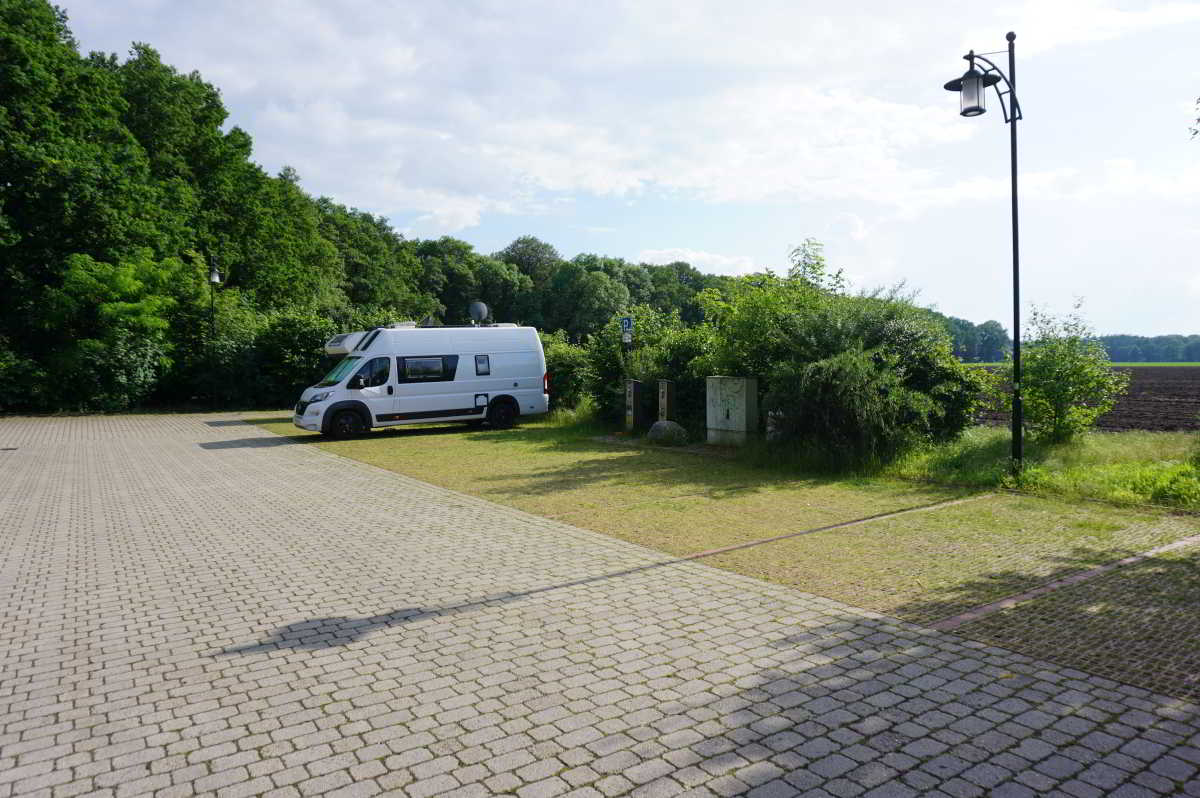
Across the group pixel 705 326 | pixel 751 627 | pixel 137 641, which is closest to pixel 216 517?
pixel 137 641

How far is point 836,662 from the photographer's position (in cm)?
454

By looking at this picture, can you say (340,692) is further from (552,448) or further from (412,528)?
(552,448)

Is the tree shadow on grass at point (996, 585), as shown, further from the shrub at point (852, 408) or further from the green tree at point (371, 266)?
the green tree at point (371, 266)

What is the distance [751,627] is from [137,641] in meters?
4.07

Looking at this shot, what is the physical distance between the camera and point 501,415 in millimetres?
20453

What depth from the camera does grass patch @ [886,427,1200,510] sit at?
9023mm

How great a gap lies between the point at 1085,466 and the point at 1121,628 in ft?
21.7

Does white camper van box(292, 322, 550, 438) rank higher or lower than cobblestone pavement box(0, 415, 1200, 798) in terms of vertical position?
higher

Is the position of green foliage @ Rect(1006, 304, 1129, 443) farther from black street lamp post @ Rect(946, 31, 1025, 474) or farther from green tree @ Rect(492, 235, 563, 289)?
green tree @ Rect(492, 235, 563, 289)

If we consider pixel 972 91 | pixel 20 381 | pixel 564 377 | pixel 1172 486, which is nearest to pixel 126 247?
pixel 20 381

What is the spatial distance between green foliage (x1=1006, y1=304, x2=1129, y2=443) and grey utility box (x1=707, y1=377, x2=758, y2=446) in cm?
436

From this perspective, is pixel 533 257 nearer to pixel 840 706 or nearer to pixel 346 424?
pixel 346 424

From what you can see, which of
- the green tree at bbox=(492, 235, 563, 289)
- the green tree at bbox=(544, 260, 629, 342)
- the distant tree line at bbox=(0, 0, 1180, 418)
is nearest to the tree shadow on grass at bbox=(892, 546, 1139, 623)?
the distant tree line at bbox=(0, 0, 1180, 418)

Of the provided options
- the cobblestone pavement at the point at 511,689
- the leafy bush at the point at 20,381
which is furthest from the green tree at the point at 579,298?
the cobblestone pavement at the point at 511,689
